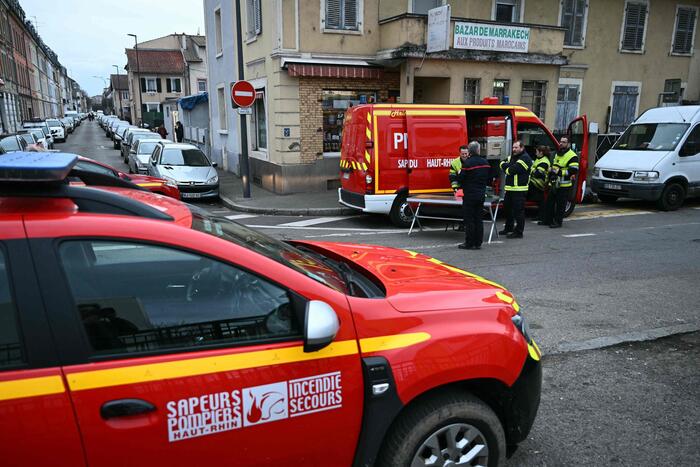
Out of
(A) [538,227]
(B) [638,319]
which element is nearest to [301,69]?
(A) [538,227]

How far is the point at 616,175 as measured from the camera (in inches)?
494

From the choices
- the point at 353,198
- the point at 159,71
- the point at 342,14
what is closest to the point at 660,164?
the point at 353,198

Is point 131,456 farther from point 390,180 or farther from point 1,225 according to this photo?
point 390,180

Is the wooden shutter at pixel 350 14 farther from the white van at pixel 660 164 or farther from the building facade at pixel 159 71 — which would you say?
the building facade at pixel 159 71

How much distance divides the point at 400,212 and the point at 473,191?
233 centimetres

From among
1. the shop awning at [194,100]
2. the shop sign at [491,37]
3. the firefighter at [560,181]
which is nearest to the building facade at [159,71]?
the shop awning at [194,100]

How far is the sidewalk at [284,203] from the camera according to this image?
12445 mm

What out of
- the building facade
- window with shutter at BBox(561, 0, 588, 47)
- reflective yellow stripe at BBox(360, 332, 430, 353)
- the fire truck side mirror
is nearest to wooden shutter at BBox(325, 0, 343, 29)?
window with shutter at BBox(561, 0, 588, 47)

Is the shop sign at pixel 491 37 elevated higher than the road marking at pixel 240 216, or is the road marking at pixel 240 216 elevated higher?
the shop sign at pixel 491 37

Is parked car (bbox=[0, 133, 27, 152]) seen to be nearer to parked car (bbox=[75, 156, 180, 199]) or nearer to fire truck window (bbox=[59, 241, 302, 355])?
parked car (bbox=[75, 156, 180, 199])

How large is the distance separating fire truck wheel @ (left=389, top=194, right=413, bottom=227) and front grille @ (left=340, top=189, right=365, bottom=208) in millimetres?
639

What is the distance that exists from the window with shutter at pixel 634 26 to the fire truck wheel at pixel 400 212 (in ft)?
47.4

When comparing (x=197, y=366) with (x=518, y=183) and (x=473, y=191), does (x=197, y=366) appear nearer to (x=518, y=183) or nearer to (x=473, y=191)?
(x=473, y=191)

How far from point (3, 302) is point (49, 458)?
0.60 meters
